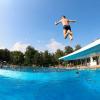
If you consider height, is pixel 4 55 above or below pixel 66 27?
above

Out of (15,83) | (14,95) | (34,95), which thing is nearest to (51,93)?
(34,95)

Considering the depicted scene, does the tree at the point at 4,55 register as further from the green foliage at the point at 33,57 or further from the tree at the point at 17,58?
the tree at the point at 17,58

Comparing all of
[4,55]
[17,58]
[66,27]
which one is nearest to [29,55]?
[17,58]

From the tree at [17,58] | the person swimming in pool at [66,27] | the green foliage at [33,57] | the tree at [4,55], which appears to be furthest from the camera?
the tree at [4,55]

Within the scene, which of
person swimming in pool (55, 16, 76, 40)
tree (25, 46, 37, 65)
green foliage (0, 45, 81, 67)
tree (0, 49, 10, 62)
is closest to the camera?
person swimming in pool (55, 16, 76, 40)

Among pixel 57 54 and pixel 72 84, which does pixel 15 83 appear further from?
pixel 57 54

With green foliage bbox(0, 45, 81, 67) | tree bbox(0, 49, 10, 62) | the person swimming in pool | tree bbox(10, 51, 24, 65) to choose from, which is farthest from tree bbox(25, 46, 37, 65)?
the person swimming in pool

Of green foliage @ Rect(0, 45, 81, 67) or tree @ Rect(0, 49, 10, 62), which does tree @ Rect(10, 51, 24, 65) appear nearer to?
green foliage @ Rect(0, 45, 81, 67)

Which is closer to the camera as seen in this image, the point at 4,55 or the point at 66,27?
the point at 66,27

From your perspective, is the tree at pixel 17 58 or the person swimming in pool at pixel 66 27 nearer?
the person swimming in pool at pixel 66 27

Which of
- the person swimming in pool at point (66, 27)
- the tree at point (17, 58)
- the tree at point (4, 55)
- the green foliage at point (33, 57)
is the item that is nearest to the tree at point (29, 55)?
the green foliage at point (33, 57)

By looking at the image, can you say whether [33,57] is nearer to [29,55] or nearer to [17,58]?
[29,55]

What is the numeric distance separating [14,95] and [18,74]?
7.97m

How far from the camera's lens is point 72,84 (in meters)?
17.5
